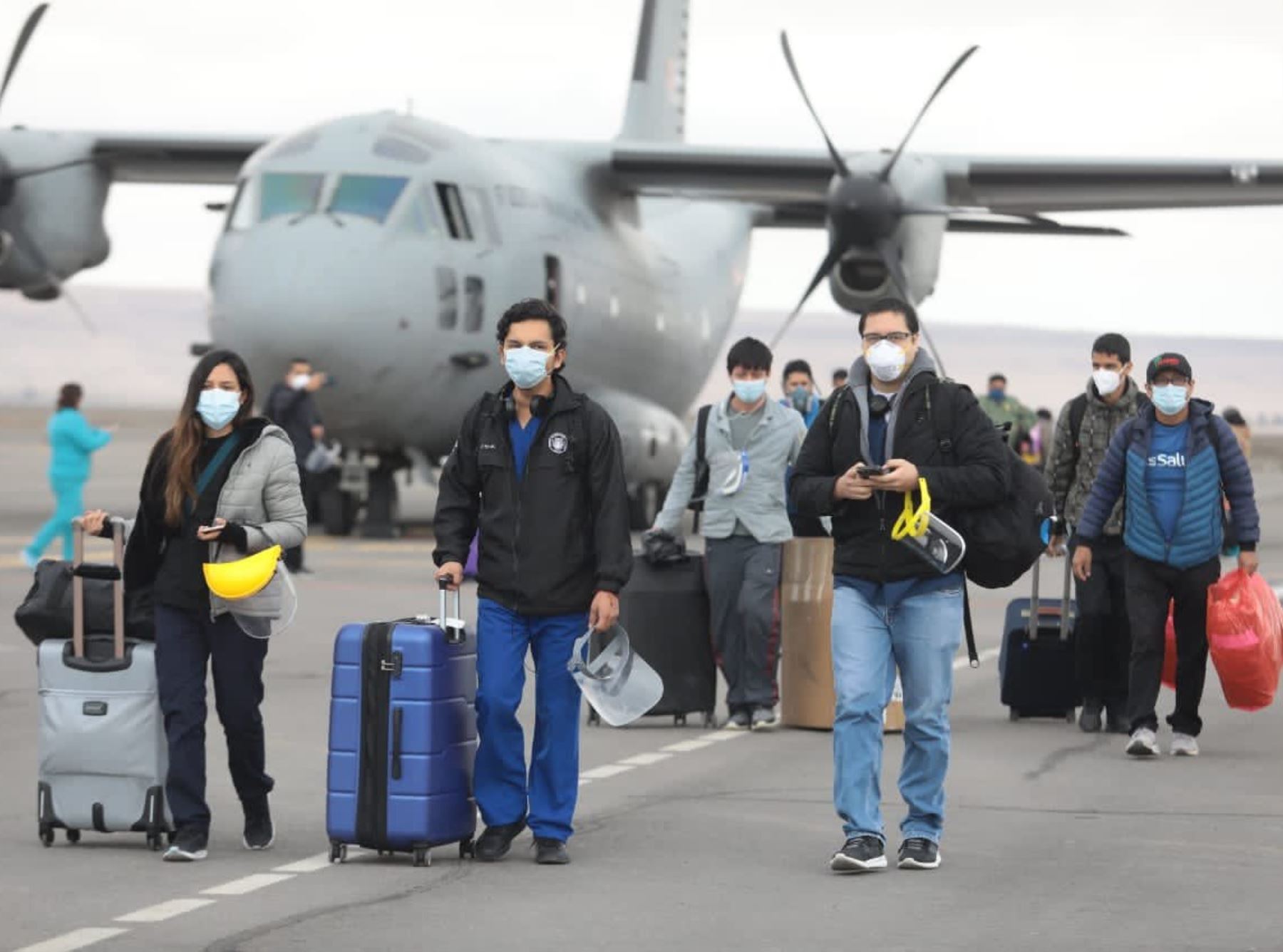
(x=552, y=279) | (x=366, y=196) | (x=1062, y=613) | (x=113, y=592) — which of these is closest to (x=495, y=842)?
(x=113, y=592)

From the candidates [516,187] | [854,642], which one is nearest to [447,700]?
[854,642]

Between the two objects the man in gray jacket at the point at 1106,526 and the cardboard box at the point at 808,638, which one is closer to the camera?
the man in gray jacket at the point at 1106,526

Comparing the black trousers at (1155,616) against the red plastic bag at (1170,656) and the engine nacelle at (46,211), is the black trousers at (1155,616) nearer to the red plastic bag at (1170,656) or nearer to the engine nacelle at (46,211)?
the red plastic bag at (1170,656)

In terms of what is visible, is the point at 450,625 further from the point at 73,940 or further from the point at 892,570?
the point at 73,940

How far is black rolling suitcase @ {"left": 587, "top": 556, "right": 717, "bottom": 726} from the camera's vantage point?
36.5 ft

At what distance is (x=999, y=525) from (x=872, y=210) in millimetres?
17494

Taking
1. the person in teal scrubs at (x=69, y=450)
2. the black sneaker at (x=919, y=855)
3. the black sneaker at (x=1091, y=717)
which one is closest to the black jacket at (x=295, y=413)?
the person in teal scrubs at (x=69, y=450)

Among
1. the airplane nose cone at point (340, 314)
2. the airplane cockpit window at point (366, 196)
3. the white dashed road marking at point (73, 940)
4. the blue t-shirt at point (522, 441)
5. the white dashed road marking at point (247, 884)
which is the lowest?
the white dashed road marking at point (247, 884)

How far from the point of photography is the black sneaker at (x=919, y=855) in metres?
7.43

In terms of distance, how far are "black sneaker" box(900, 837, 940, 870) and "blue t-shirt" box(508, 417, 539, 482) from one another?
5.43 feet

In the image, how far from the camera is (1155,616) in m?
10.2

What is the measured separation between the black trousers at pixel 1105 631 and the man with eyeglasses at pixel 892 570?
342 cm

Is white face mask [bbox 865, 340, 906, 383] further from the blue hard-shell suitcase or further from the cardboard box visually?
the cardboard box

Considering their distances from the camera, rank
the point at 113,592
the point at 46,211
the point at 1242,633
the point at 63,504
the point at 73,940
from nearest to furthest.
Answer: the point at 73,940 < the point at 113,592 < the point at 1242,633 < the point at 63,504 < the point at 46,211
